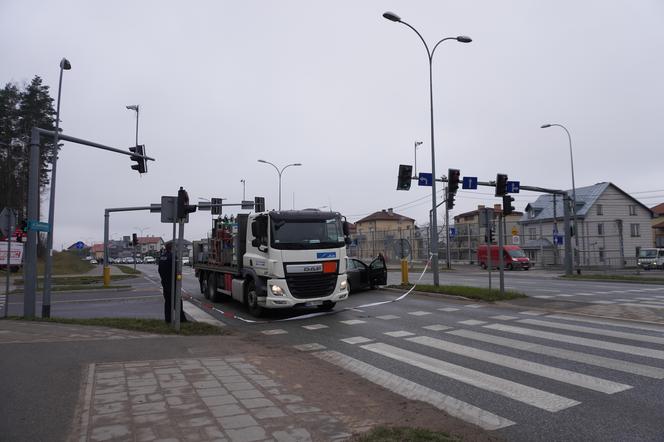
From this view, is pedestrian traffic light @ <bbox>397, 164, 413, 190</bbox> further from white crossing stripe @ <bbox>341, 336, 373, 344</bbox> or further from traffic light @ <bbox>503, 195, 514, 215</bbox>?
white crossing stripe @ <bbox>341, 336, 373, 344</bbox>

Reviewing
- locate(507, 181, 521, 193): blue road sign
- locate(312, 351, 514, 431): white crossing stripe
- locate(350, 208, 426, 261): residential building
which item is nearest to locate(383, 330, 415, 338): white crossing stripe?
locate(312, 351, 514, 431): white crossing stripe

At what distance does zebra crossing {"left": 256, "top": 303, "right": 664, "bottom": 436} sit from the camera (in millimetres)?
5449

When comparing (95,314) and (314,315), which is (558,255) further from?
(95,314)

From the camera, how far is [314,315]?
13.0m

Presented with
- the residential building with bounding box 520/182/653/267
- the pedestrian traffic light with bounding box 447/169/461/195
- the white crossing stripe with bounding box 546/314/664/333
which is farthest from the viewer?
the residential building with bounding box 520/182/653/267

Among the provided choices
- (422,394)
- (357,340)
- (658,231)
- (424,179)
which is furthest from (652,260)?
(658,231)

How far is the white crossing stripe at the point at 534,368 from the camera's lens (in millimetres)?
5848

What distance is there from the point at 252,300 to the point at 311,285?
69.8 inches

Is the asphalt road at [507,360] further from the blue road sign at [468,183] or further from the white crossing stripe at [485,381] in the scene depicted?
the blue road sign at [468,183]

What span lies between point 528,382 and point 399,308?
7798mm

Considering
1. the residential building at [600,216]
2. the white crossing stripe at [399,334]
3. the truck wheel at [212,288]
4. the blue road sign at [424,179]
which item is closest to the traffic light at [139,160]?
the truck wheel at [212,288]

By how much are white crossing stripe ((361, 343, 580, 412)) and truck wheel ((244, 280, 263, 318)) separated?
16.5ft

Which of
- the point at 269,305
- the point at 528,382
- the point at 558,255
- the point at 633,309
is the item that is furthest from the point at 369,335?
the point at 558,255

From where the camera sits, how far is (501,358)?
7.39 meters
